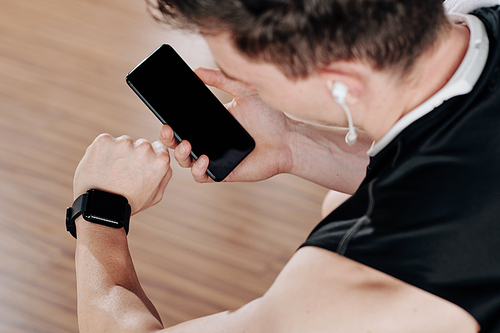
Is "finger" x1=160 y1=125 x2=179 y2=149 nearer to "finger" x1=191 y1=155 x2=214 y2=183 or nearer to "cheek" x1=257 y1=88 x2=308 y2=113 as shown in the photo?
"finger" x1=191 y1=155 x2=214 y2=183

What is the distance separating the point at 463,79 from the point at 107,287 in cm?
64

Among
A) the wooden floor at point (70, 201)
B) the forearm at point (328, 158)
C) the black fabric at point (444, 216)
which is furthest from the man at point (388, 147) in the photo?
the wooden floor at point (70, 201)

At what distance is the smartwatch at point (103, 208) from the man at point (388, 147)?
236 mm

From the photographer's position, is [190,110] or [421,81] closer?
A: [421,81]

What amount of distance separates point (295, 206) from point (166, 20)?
2.91 ft

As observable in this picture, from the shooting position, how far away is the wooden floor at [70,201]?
134 centimetres

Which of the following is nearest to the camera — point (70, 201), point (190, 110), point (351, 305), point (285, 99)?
point (351, 305)

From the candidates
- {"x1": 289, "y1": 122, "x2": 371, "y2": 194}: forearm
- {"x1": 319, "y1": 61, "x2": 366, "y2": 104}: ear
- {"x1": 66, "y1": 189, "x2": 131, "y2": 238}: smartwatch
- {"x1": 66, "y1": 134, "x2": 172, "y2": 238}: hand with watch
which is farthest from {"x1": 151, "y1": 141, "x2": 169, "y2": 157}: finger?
{"x1": 319, "y1": 61, "x2": 366, "y2": 104}: ear

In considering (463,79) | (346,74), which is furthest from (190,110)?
(463,79)

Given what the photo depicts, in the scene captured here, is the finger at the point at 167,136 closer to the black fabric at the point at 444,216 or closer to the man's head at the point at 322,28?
the man's head at the point at 322,28

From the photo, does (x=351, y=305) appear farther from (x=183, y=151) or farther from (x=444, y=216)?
(x=183, y=151)

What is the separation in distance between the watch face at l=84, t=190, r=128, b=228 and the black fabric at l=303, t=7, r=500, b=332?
1.37 ft

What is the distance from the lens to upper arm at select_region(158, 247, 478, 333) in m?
0.60

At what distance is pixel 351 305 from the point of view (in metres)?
0.60
